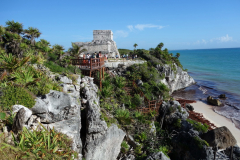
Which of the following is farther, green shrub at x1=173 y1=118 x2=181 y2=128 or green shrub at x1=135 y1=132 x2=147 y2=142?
green shrub at x1=173 y1=118 x2=181 y2=128

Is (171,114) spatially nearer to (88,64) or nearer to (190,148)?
(190,148)

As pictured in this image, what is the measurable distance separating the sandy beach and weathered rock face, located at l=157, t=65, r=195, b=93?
6.22 m

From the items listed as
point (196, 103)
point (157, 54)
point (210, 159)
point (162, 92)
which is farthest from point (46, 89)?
point (157, 54)

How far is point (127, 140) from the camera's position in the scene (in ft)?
35.0

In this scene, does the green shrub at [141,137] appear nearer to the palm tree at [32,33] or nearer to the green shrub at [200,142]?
the green shrub at [200,142]

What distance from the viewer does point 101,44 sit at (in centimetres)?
2642

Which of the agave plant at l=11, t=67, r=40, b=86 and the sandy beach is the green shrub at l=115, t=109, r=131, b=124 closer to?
the agave plant at l=11, t=67, r=40, b=86

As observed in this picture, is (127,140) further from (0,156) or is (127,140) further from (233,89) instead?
(233,89)

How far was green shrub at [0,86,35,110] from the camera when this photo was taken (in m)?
6.02

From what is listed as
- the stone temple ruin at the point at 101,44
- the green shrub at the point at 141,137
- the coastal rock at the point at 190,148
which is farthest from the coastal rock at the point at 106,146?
the stone temple ruin at the point at 101,44

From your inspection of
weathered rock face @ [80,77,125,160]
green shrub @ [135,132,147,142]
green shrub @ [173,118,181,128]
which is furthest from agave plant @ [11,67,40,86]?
green shrub @ [173,118,181,128]

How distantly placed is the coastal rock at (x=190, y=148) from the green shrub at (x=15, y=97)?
380 inches

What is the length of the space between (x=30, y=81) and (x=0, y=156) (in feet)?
13.1

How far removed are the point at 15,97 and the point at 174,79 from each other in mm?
27937
